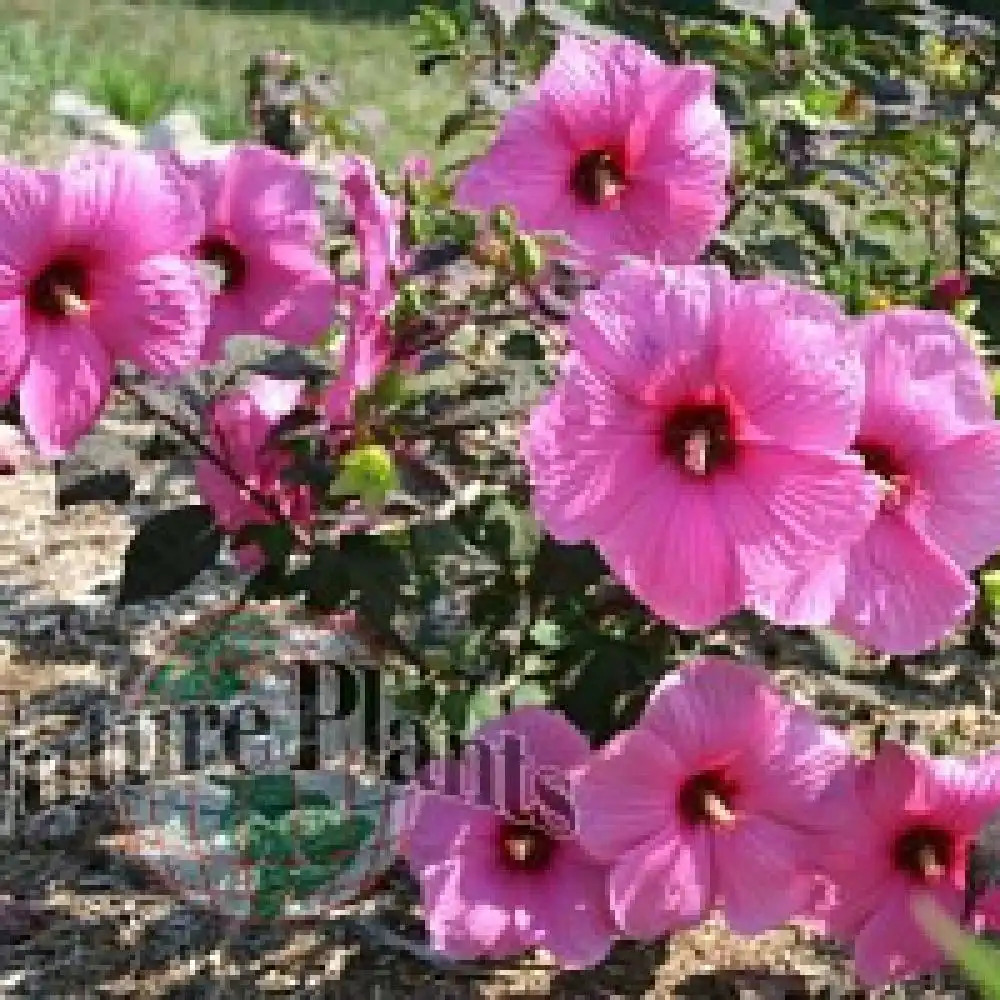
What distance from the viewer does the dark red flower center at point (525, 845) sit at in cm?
181

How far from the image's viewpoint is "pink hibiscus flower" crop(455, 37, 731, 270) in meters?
1.60

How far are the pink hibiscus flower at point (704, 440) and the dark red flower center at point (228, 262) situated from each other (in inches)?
14.3

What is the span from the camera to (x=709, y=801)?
166 centimetres

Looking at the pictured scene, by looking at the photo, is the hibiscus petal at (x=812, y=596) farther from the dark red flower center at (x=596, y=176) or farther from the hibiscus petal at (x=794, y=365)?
the dark red flower center at (x=596, y=176)

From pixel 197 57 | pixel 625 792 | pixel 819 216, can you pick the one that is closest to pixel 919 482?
pixel 625 792

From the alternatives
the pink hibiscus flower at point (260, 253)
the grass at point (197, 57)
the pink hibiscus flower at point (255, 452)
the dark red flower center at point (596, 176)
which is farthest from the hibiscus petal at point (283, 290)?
the grass at point (197, 57)

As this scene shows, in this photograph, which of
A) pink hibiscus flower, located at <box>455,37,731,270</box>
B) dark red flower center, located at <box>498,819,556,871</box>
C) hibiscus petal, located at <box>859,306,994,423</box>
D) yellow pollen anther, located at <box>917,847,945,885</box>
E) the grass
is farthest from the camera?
the grass

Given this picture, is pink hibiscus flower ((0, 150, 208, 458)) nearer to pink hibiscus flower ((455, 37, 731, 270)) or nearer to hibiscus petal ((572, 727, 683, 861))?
pink hibiscus flower ((455, 37, 731, 270))

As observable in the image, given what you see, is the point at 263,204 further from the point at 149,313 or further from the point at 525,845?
the point at 525,845

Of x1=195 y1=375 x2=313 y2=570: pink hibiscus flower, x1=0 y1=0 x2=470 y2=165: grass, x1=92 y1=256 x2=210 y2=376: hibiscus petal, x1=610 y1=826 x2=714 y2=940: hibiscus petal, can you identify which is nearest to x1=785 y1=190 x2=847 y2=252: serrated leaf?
x1=195 y1=375 x2=313 y2=570: pink hibiscus flower

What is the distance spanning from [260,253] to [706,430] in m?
0.42

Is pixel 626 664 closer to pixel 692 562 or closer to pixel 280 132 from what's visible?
pixel 692 562

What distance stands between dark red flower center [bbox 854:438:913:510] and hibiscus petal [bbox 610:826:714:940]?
359 millimetres

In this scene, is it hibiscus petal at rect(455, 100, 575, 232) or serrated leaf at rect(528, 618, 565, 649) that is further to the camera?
serrated leaf at rect(528, 618, 565, 649)
